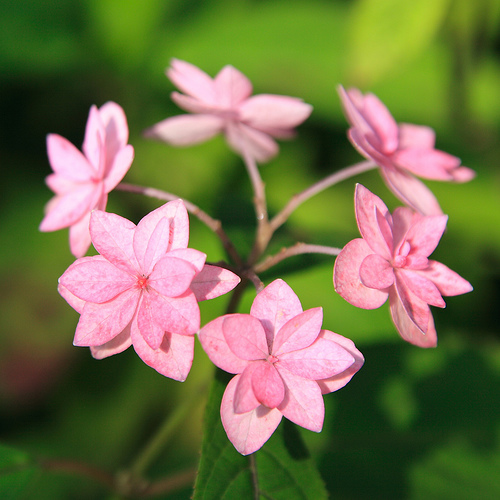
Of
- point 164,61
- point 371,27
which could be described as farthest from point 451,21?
point 164,61

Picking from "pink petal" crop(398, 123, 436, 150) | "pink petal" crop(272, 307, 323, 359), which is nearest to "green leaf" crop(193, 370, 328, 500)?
"pink petal" crop(272, 307, 323, 359)

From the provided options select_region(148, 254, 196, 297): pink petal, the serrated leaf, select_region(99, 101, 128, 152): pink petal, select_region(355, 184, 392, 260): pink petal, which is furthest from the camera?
the serrated leaf

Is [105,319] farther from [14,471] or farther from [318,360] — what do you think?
[14,471]

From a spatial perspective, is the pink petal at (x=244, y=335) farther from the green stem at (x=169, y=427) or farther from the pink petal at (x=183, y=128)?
the pink petal at (x=183, y=128)

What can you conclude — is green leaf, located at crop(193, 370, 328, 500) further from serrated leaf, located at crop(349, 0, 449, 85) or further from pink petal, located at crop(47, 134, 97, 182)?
serrated leaf, located at crop(349, 0, 449, 85)

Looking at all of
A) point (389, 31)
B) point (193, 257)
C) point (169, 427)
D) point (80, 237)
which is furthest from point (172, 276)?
point (389, 31)

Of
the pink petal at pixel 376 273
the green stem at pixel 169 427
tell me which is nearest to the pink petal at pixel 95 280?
the pink petal at pixel 376 273

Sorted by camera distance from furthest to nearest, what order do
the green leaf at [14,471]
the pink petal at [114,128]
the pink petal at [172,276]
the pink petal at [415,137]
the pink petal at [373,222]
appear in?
1. the pink petal at [415,137]
2. the green leaf at [14,471]
3. the pink petal at [114,128]
4. the pink petal at [373,222]
5. the pink petal at [172,276]
